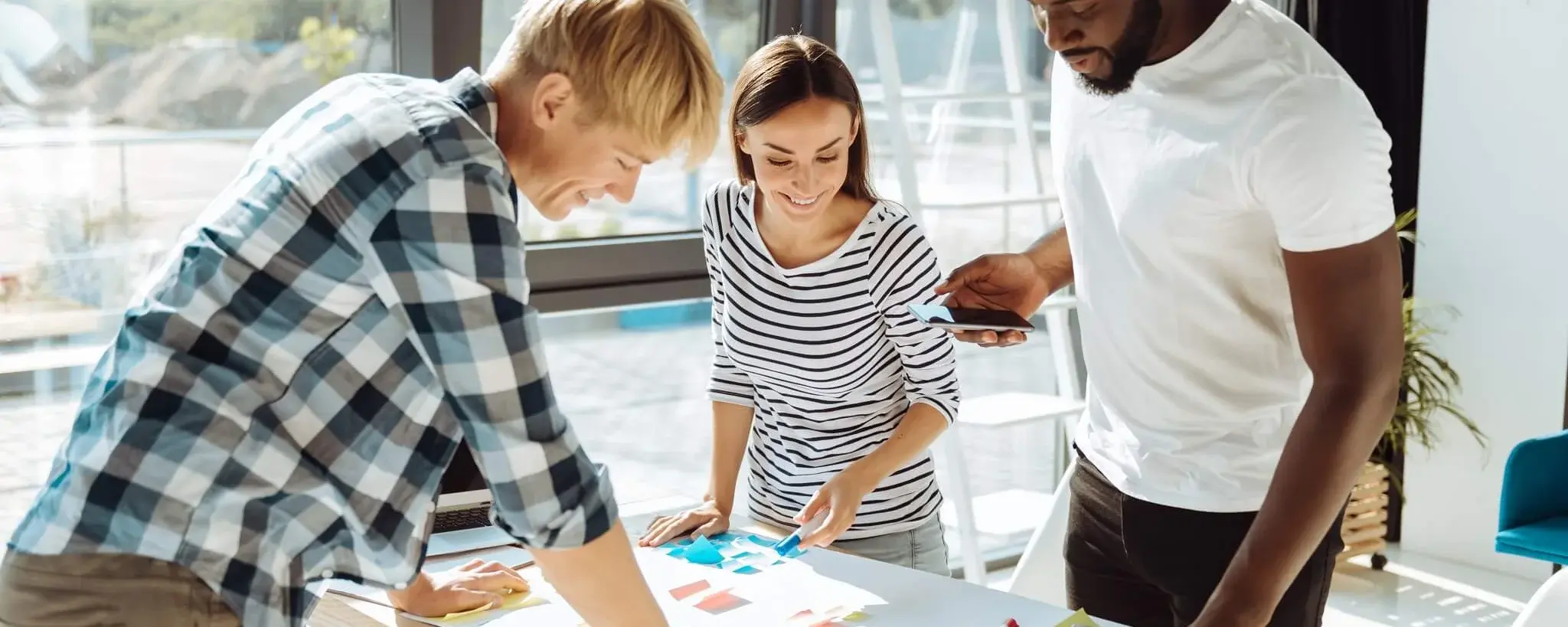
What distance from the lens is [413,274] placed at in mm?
1151

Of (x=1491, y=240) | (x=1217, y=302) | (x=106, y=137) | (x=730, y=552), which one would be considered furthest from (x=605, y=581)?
(x=1491, y=240)

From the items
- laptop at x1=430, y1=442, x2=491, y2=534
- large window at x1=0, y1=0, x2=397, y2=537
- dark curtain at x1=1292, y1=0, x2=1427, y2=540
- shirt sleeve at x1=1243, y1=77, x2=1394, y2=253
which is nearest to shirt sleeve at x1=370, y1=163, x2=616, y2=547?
shirt sleeve at x1=1243, y1=77, x2=1394, y2=253

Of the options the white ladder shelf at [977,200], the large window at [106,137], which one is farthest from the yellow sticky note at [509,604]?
the white ladder shelf at [977,200]

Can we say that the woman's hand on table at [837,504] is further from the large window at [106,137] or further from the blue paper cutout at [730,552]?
the large window at [106,137]

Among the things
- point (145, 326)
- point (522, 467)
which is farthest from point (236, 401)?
point (522, 467)

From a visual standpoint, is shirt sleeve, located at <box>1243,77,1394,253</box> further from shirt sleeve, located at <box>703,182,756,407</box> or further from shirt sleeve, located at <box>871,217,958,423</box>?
shirt sleeve, located at <box>703,182,756,407</box>

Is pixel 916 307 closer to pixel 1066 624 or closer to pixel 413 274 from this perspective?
pixel 1066 624

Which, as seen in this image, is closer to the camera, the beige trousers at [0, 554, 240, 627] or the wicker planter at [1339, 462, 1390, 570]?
the beige trousers at [0, 554, 240, 627]

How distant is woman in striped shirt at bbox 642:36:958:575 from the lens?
2061mm

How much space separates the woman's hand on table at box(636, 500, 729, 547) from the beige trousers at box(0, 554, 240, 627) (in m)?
0.93

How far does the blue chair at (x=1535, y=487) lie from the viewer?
11.3ft

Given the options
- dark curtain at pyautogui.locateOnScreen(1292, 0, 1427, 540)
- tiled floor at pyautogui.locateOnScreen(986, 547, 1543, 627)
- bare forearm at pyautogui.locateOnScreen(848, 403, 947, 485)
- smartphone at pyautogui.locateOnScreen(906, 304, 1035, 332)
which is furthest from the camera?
dark curtain at pyautogui.locateOnScreen(1292, 0, 1427, 540)

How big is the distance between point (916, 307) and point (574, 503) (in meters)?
0.79

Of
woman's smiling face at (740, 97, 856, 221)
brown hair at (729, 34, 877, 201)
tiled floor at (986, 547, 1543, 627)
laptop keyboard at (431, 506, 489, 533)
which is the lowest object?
tiled floor at (986, 547, 1543, 627)
